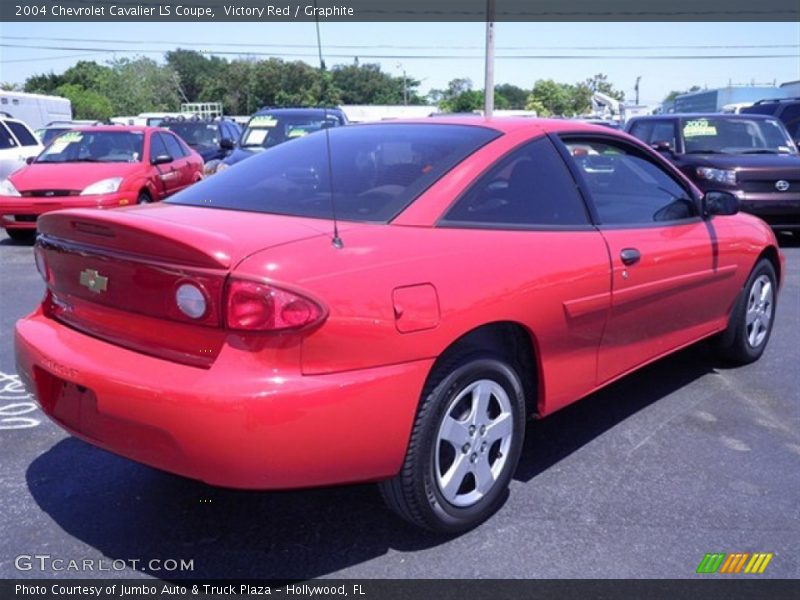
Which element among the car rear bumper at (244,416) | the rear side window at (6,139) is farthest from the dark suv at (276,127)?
the car rear bumper at (244,416)

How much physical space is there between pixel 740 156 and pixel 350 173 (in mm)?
8119

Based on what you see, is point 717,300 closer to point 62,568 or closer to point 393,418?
point 393,418

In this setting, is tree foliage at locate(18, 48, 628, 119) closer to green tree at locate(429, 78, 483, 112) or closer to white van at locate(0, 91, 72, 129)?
green tree at locate(429, 78, 483, 112)

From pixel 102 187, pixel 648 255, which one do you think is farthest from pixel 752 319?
pixel 102 187

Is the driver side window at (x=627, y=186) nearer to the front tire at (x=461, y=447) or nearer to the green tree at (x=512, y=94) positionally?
the front tire at (x=461, y=447)

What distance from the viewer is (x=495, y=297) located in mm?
2939

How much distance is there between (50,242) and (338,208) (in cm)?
111

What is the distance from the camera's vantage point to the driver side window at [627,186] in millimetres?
3872

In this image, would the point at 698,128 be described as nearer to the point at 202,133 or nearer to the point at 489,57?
the point at 489,57

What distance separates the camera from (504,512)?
3.20m

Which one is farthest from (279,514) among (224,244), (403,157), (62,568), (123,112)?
(123,112)

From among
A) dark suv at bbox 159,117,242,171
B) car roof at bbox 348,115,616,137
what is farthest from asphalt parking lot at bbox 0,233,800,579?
dark suv at bbox 159,117,242,171

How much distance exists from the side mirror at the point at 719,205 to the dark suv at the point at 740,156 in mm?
5350

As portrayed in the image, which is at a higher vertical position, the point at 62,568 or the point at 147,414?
the point at 147,414
